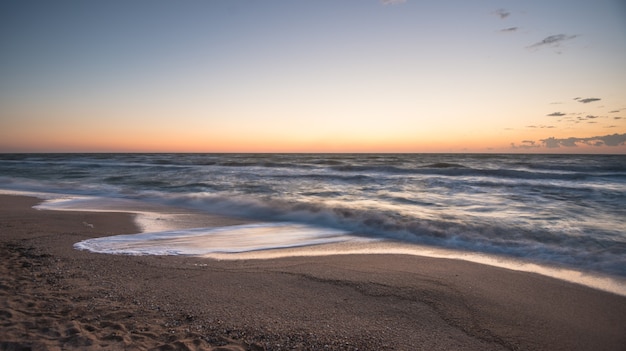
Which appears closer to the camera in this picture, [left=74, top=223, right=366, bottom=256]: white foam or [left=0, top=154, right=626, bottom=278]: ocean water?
[left=74, top=223, right=366, bottom=256]: white foam

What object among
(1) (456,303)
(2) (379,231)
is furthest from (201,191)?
(1) (456,303)

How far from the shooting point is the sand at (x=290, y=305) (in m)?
2.58

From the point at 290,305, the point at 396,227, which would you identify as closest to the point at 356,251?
the point at 396,227

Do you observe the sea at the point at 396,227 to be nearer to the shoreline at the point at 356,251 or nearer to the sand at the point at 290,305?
the shoreline at the point at 356,251

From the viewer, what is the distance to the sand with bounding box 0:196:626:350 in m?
2.58

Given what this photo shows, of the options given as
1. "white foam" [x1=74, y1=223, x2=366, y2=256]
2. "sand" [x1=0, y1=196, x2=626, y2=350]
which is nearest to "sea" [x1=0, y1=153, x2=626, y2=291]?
"white foam" [x1=74, y1=223, x2=366, y2=256]

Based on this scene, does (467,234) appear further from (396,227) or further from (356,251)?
(356,251)

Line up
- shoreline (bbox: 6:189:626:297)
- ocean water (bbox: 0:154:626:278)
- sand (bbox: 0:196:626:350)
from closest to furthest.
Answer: sand (bbox: 0:196:626:350) → shoreline (bbox: 6:189:626:297) → ocean water (bbox: 0:154:626:278)

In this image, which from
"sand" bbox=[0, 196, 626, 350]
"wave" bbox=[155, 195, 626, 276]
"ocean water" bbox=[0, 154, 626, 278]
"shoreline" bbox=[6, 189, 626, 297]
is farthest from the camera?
"ocean water" bbox=[0, 154, 626, 278]

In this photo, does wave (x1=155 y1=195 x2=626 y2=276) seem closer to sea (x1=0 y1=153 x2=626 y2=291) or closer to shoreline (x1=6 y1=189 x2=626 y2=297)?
sea (x1=0 y1=153 x2=626 y2=291)

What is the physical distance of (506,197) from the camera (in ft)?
38.3

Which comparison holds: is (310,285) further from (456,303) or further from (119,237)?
(119,237)

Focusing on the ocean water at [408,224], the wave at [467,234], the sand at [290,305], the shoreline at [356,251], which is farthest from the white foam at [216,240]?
the wave at [467,234]

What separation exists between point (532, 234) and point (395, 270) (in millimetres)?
3671
